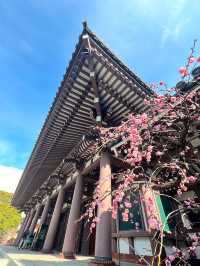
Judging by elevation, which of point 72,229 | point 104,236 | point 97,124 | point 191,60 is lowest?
point 104,236

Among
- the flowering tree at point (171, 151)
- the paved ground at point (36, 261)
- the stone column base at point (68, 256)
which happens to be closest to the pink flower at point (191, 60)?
the flowering tree at point (171, 151)

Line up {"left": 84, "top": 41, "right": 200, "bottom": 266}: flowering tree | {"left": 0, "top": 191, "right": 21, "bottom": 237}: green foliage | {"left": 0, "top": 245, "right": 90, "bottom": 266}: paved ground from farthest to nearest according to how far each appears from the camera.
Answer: {"left": 0, "top": 191, "right": 21, "bottom": 237}: green foliage < {"left": 0, "top": 245, "right": 90, "bottom": 266}: paved ground < {"left": 84, "top": 41, "right": 200, "bottom": 266}: flowering tree

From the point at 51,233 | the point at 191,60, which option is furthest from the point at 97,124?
the point at 51,233

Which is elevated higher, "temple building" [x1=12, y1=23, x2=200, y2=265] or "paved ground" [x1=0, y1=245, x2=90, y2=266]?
"temple building" [x1=12, y1=23, x2=200, y2=265]

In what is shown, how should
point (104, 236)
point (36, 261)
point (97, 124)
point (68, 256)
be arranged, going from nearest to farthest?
1. point (104, 236)
2. point (36, 261)
3. point (97, 124)
4. point (68, 256)

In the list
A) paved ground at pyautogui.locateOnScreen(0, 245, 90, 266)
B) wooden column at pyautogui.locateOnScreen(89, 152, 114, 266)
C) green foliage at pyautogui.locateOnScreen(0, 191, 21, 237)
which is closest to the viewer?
wooden column at pyautogui.locateOnScreen(89, 152, 114, 266)

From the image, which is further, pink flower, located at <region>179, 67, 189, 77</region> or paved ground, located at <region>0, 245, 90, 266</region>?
paved ground, located at <region>0, 245, 90, 266</region>

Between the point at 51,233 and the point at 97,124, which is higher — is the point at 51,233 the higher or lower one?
the lower one

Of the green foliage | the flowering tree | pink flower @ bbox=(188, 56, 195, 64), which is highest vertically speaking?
the green foliage

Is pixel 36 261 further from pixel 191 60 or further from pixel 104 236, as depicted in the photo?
pixel 191 60

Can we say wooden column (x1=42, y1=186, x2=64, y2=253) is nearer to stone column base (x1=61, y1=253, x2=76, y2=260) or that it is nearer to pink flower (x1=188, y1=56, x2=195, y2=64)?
stone column base (x1=61, y1=253, x2=76, y2=260)

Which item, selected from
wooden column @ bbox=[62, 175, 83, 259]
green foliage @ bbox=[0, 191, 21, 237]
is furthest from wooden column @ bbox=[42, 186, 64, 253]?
green foliage @ bbox=[0, 191, 21, 237]

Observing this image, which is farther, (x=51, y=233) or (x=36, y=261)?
(x=51, y=233)

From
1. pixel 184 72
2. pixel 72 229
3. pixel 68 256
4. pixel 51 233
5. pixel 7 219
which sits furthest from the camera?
pixel 7 219
